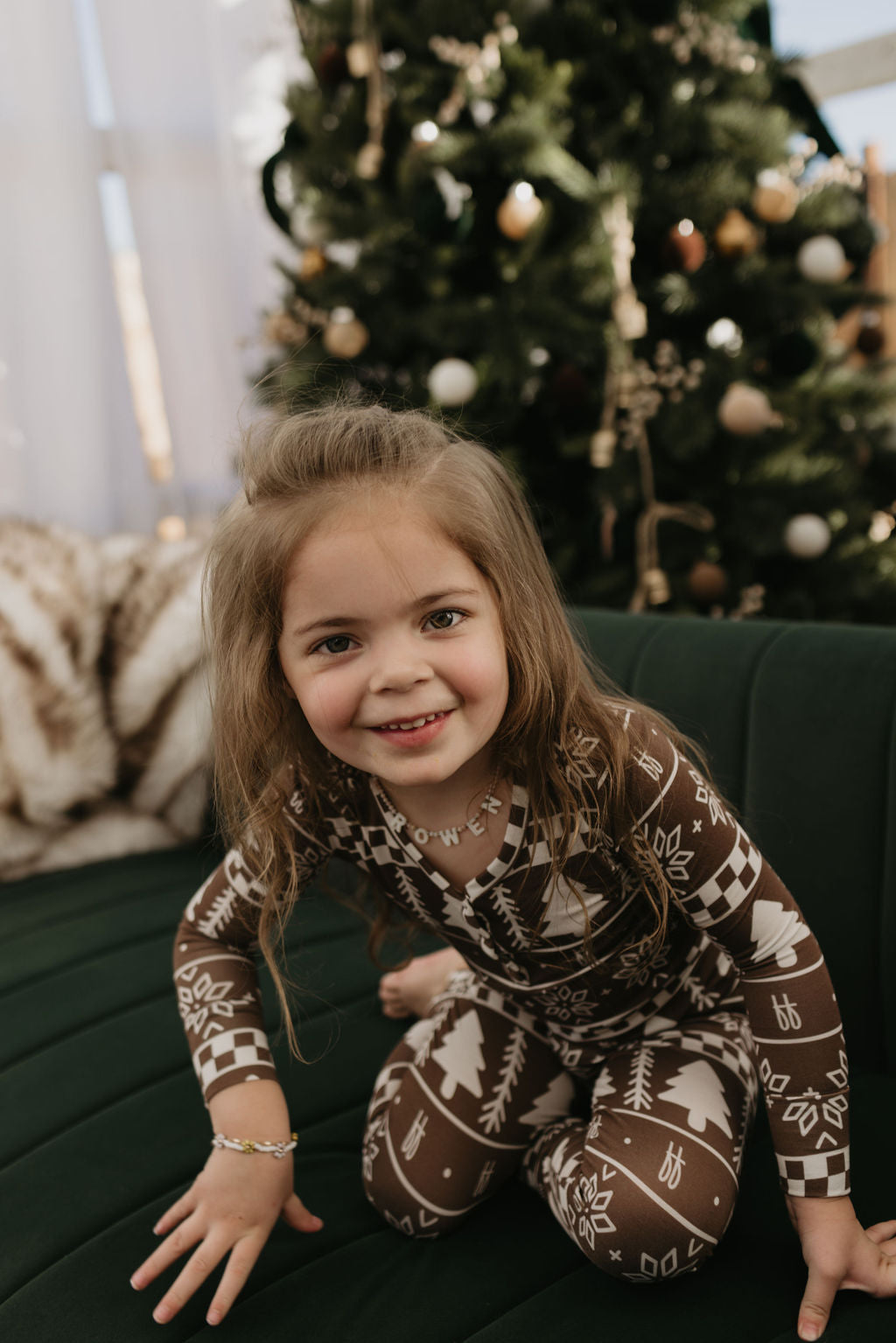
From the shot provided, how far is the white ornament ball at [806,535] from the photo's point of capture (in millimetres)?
1824

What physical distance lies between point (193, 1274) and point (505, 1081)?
319mm

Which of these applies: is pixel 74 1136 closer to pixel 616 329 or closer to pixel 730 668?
pixel 730 668

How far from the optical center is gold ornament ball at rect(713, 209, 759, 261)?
72.0 inches

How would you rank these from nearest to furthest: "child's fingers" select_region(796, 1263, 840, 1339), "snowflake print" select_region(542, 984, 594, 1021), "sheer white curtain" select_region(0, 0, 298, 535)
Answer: "child's fingers" select_region(796, 1263, 840, 1339) < "snowflake print" select_region(542, 984, 594, 1021) < "sheer white curtain" select_region(0, 0, 298, 535)

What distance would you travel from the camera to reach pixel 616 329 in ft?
6.07

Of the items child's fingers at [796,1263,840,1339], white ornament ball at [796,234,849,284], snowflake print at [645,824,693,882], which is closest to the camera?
child's fingers at [796,1263,840,1339]

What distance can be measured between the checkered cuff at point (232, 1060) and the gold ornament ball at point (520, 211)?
4.56 feet

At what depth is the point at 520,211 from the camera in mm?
1733

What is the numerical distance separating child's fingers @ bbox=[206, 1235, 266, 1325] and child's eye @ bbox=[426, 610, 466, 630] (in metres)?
0.47

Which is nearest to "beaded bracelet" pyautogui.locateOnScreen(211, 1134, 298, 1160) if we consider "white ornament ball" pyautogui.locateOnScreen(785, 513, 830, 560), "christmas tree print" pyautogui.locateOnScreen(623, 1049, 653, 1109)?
"christmas tree print" pyautogui.locateOnScreen(623, 1049, 653, 1109)

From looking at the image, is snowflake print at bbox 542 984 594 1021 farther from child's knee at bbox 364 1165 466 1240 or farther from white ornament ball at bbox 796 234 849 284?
white ornament ball at bbox 796 234 849 284

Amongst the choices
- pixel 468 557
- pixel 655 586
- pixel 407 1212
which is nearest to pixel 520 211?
pixel 655 586

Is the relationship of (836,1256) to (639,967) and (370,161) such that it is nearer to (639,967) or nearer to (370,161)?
(639,967)

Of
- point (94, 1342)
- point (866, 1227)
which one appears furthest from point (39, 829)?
point (866, 1227)
